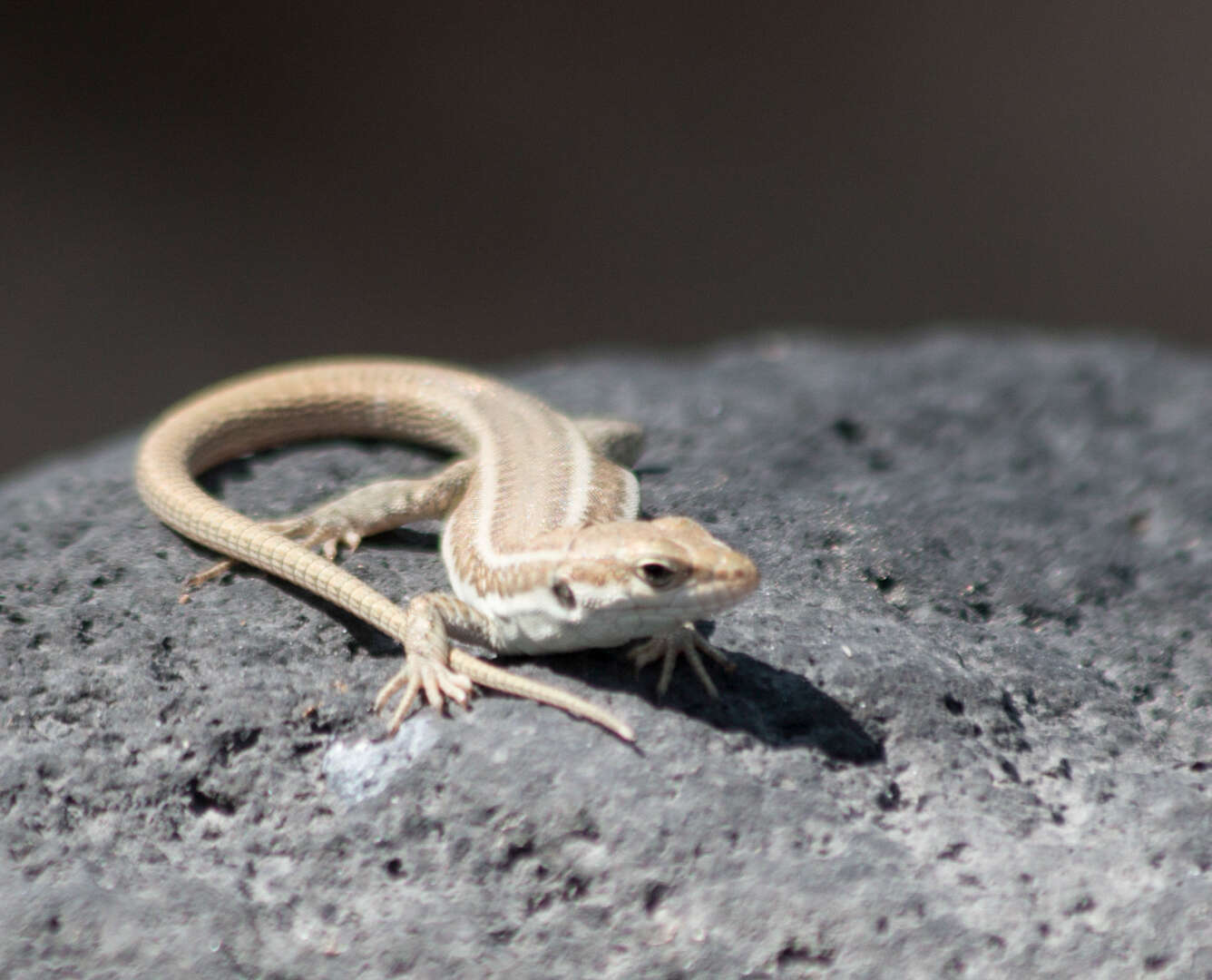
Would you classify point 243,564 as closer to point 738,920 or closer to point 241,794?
point 241,794

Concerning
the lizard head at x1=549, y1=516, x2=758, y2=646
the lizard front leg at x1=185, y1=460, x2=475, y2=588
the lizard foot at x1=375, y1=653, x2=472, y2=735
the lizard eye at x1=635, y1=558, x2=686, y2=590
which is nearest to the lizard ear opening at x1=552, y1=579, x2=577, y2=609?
the lizard head at x1=549, y1=516, x2=758, y2=646

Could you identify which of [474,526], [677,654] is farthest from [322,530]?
[677,654]

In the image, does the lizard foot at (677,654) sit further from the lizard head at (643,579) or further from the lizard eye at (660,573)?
the lizard eye at (660,573)

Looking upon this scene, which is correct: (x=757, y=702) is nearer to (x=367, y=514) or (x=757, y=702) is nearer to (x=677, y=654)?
(x=677, y=654)

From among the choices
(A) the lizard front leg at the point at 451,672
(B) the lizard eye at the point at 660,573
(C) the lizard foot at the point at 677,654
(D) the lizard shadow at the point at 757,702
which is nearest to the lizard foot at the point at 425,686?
(A) the lizard front leg at the point at 451,672

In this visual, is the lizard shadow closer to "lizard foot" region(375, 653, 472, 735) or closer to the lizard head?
the lizard head
